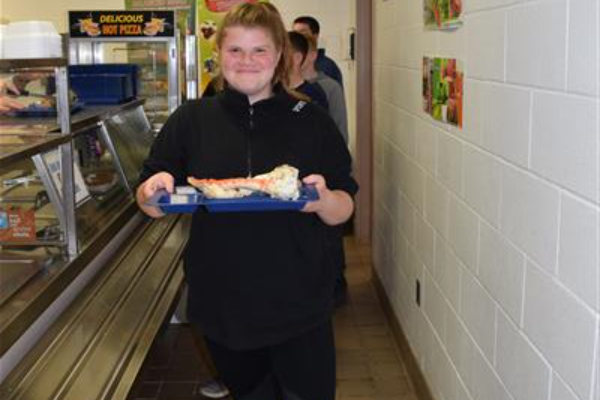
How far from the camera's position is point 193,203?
193cm

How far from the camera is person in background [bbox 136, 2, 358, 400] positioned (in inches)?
83.8

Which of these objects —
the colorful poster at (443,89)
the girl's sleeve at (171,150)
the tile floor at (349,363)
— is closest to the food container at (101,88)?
the tile floor at (349,363)

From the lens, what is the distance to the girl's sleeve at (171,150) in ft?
7.30

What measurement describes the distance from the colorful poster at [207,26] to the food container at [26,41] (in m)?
4.35

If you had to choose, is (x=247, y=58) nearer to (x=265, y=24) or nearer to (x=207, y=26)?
(x=265, y=24)

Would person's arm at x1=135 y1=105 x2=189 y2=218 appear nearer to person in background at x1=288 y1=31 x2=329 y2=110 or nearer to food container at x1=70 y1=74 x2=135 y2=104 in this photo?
person in background at x1=288 y1=31 x2=329 y2=110

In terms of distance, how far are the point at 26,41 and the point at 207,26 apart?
15.1ft

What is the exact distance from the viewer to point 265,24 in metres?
2.14

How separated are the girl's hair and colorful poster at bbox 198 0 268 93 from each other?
4744mm

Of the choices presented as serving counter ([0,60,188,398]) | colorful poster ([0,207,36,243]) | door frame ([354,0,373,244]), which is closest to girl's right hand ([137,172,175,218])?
serving counter ([0,60,188,398])

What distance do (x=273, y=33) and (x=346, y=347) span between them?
2.28 metres

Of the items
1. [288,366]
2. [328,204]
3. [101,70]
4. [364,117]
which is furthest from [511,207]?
[364,117]

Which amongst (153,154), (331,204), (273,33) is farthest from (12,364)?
(273,33)

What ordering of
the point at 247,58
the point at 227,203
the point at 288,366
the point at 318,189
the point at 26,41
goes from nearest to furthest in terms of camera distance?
the point at 227,203 < the point at 318,189 < the point at 247,58 < the point at 288,366 < the point at 26,41
